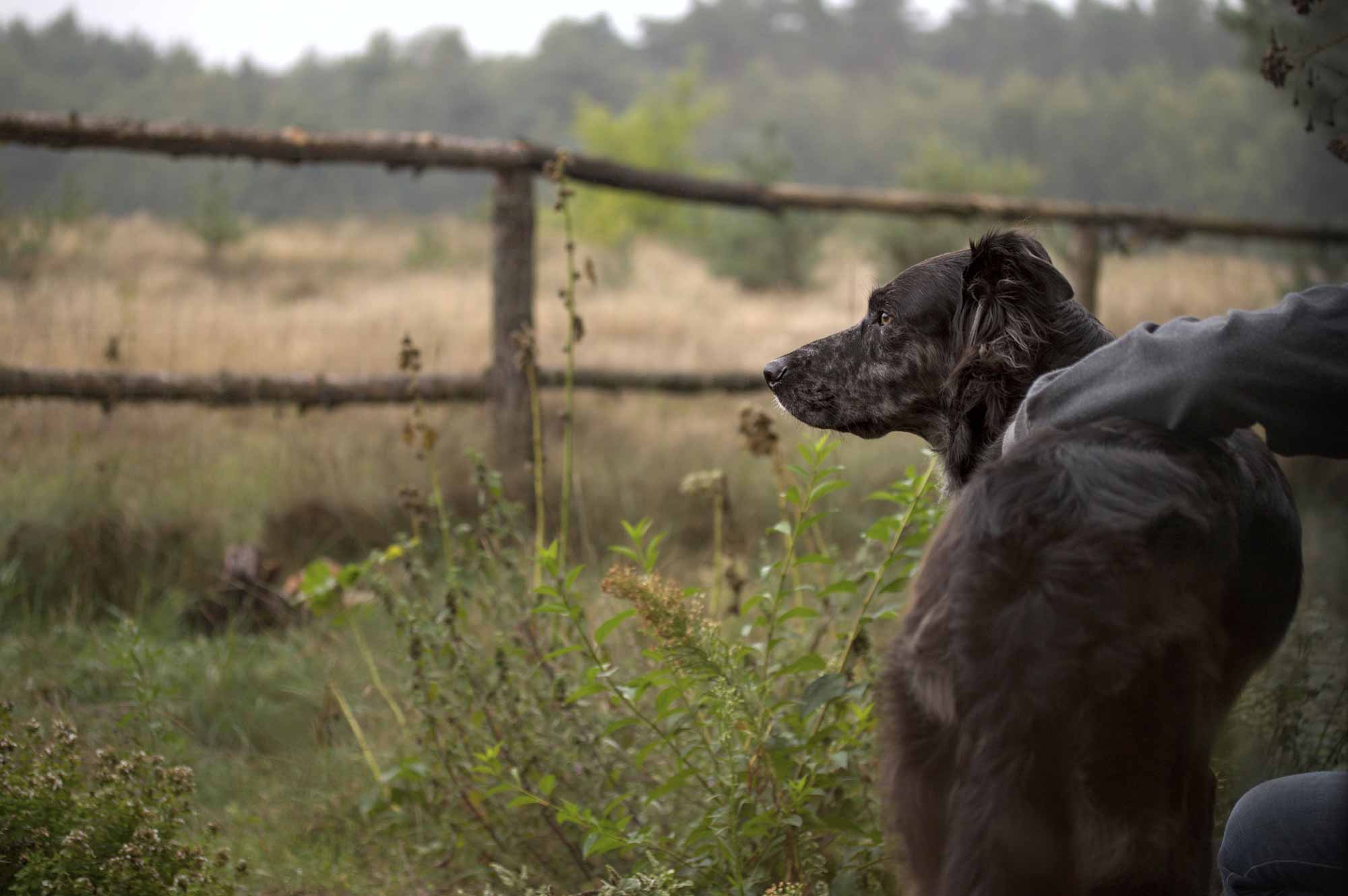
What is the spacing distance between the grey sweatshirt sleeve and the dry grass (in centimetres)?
266

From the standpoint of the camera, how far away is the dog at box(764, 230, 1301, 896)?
4.25 feet

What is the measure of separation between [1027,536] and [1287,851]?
74cm

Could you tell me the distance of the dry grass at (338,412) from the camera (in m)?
4.98

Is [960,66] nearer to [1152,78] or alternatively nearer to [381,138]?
[1152,78]

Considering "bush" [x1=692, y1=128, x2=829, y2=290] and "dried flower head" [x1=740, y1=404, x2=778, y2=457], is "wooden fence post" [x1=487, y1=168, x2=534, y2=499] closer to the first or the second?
"dried flower head" [x1=740, y1=404, x2=778, y2=457]

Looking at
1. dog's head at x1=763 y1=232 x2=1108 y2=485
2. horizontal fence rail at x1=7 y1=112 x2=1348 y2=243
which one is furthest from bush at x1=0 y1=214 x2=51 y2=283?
dog's head at x1=763 y1=232 x2=1108 y2=485

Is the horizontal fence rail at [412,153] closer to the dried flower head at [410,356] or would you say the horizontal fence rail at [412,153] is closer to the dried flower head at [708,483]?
the dried flower head at [410,356]

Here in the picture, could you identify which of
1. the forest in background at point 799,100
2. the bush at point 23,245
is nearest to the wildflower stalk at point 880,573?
the bush at point 23,245

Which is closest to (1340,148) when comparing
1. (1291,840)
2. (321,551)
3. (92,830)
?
(1291,840)

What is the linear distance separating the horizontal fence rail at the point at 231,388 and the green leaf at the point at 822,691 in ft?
9.31

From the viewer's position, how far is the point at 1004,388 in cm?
189

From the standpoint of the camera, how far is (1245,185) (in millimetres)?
37250

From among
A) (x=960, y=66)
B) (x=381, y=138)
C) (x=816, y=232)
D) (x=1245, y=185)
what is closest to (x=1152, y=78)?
(x=1245, y=185)

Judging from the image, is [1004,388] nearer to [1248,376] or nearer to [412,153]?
[1248,376]
